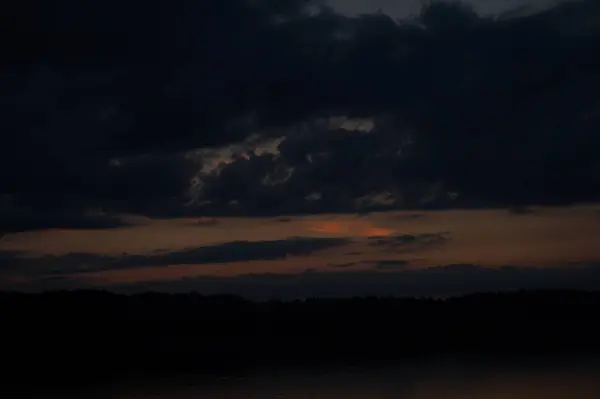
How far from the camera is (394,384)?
28609 mm

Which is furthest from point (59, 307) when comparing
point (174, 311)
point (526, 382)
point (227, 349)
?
point (526, 382)

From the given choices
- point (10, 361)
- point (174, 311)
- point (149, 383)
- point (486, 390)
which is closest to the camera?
point (486, 390)

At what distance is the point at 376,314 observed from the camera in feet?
190

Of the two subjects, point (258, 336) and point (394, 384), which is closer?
point (394, 384)

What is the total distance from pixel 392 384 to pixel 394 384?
0.23 feet

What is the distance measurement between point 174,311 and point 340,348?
1215 centimetres

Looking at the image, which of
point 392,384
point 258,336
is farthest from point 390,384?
point 258,336

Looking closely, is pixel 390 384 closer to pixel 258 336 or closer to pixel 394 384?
pixel 394 384

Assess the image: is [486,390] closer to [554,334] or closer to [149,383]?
[149,383]

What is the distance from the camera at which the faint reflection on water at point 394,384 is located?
26.2 meters

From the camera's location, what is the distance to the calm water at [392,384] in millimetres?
26188

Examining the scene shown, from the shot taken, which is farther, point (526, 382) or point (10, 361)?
point (10, 361)

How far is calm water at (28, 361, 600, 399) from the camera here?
26.2 m

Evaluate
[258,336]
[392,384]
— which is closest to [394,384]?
[392,384]
